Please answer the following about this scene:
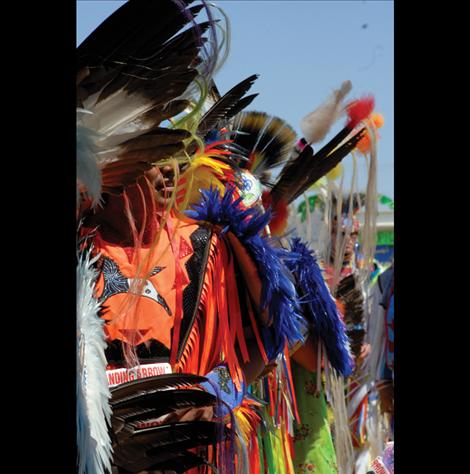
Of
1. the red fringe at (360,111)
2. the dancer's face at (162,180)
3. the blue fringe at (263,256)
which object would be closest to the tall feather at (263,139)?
the red fringe at (360,111)

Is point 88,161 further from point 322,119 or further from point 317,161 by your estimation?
point 322,119

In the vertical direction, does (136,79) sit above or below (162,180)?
above

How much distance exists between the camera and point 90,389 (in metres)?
1.42

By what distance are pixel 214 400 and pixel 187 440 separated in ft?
0.36

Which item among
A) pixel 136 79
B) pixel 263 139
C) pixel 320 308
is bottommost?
pixel 320 308

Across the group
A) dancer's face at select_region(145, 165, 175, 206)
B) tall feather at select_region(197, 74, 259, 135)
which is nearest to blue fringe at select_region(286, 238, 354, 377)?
tall feather at select_region(197, 74, 259, 135)

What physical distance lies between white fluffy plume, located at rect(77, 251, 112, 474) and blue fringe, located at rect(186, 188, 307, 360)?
0.80m

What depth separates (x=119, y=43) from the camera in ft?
4.96

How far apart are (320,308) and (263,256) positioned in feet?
2.35

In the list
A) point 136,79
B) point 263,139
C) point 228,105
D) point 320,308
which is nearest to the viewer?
point 136,79

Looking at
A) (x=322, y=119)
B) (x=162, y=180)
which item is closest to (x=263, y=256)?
(x=162, y=180)

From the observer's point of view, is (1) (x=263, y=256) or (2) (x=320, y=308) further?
(2) (x=320, y=308)
